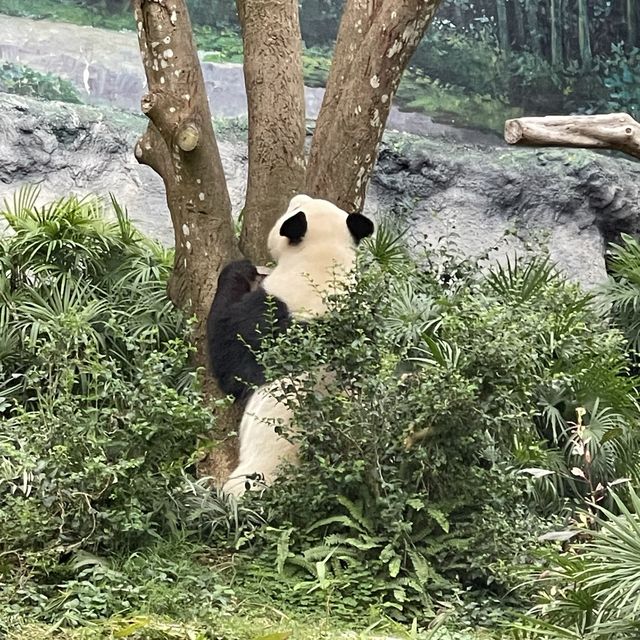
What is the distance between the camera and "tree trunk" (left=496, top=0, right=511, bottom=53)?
11.0m

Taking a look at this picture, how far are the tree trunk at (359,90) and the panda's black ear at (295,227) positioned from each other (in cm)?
70

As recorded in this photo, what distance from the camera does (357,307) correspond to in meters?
5.05

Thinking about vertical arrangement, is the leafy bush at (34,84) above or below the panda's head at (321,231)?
below

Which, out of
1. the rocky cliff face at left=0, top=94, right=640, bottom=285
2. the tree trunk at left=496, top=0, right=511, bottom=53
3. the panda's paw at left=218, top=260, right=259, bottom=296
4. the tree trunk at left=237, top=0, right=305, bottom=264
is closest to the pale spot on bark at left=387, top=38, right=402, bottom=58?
the tree trunk at left=237, top=0, right=305, bottom=264

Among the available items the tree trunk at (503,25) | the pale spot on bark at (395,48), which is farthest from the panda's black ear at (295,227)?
the tree trunk at (503,25)

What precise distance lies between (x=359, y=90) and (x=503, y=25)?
514 centimetres

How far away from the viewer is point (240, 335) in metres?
5.68

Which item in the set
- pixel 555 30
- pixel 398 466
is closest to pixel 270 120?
pixel 398 466

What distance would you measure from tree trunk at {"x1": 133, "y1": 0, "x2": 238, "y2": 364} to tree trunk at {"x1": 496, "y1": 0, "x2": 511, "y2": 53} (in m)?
5.40

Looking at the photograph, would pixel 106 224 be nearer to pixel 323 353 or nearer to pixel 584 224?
pixel 323 353

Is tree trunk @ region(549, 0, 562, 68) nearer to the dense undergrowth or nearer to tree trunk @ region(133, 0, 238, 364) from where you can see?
tree trunk @ region(133, 0, 238, 364)

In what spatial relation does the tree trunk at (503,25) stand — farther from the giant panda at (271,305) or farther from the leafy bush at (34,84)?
the giant panda at (271,305)

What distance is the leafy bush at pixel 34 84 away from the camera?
32.3 feet

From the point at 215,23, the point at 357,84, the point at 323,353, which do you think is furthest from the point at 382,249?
the point at 215,23
